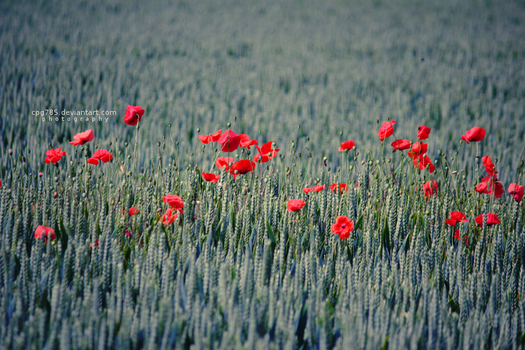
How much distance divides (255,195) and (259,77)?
14.1 feet

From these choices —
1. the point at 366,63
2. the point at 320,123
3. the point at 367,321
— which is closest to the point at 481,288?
the point at 367,321

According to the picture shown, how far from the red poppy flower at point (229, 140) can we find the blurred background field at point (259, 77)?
0.21m

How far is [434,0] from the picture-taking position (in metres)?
15.5

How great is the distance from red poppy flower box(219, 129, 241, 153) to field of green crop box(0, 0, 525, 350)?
0.12 metres

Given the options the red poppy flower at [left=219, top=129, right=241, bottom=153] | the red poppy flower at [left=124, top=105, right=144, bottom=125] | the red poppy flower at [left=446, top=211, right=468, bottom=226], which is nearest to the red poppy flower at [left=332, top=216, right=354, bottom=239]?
the red poppy flower at [left=446, top=211, right=468, bottom=226]

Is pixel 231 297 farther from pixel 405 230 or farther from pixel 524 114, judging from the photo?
Answer: pixel 524 114

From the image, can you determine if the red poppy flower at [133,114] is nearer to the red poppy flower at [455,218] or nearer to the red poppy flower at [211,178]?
the red poppy flower at [211,178]

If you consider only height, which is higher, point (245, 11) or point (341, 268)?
point (245, 11)

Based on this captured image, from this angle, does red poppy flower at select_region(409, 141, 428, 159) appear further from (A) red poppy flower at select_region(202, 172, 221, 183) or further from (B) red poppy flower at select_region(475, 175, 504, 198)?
(A) red poppy flower at select_region(202, 172, 221, 183)

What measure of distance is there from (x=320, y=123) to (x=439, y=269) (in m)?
2.61

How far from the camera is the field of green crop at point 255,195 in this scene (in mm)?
1188

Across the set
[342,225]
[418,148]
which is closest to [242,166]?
[342,225]

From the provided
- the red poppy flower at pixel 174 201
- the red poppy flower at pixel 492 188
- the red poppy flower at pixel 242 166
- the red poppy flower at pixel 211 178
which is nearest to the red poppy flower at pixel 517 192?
the red poppy flower at pixel 492 188

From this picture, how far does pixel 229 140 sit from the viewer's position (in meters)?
1.90
